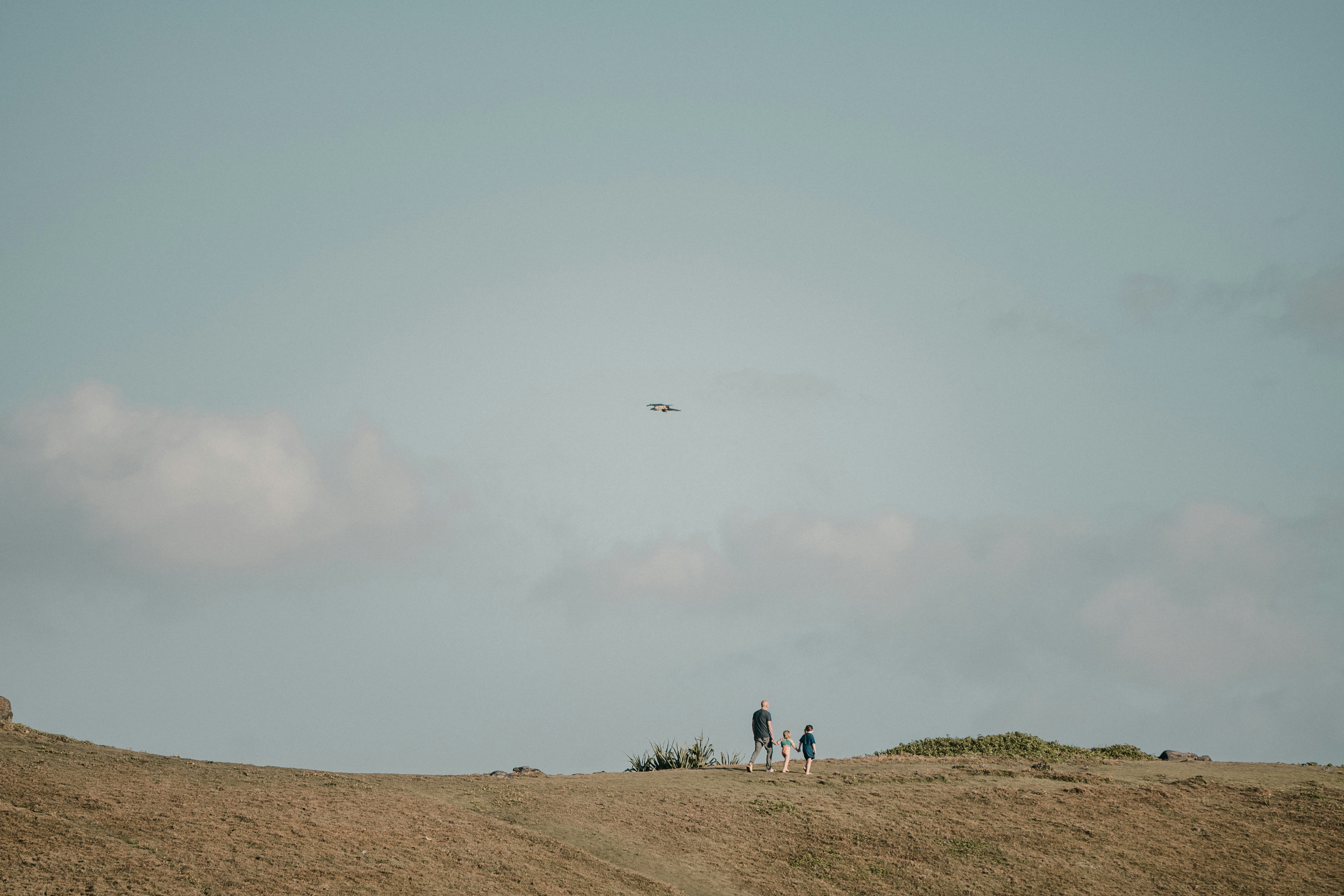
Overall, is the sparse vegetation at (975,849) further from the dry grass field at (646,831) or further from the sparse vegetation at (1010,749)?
the sparse vegetation at (1010,749)

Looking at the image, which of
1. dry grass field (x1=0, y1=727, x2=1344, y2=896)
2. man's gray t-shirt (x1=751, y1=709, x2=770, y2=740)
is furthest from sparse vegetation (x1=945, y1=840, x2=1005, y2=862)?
man's gray t-shirt (x1=751, y1=709, x2=770, y2=740)

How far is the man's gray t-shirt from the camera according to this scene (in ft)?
107

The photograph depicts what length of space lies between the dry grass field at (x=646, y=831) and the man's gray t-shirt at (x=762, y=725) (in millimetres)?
1397

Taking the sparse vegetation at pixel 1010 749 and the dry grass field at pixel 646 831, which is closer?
the dry grass field at pixel 646 831

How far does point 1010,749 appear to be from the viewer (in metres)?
40.8

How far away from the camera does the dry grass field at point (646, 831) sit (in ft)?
67.2

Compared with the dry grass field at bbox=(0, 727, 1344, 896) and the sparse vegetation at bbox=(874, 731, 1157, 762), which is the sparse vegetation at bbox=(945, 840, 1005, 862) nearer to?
the dry grass field at bbox=(0, 727, 1344, 896)

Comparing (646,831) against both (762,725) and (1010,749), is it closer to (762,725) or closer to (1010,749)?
(762,725)

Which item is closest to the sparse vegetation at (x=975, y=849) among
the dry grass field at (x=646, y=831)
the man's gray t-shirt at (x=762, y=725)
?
the dry grass field at (x=646, y=831)

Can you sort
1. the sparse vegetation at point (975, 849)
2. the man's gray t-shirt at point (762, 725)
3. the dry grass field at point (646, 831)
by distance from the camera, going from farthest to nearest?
the man's gray t-shirt at point (762, 725), the sparse vegetation at point (975, 849), the dry grass field at point (646, 831)

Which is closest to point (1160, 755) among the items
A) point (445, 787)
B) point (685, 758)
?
point (685, 758)

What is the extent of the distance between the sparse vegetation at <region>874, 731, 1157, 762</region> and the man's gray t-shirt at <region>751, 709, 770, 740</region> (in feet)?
26.9

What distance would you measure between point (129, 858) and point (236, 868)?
1847 mm

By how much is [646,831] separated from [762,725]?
7.32 m
